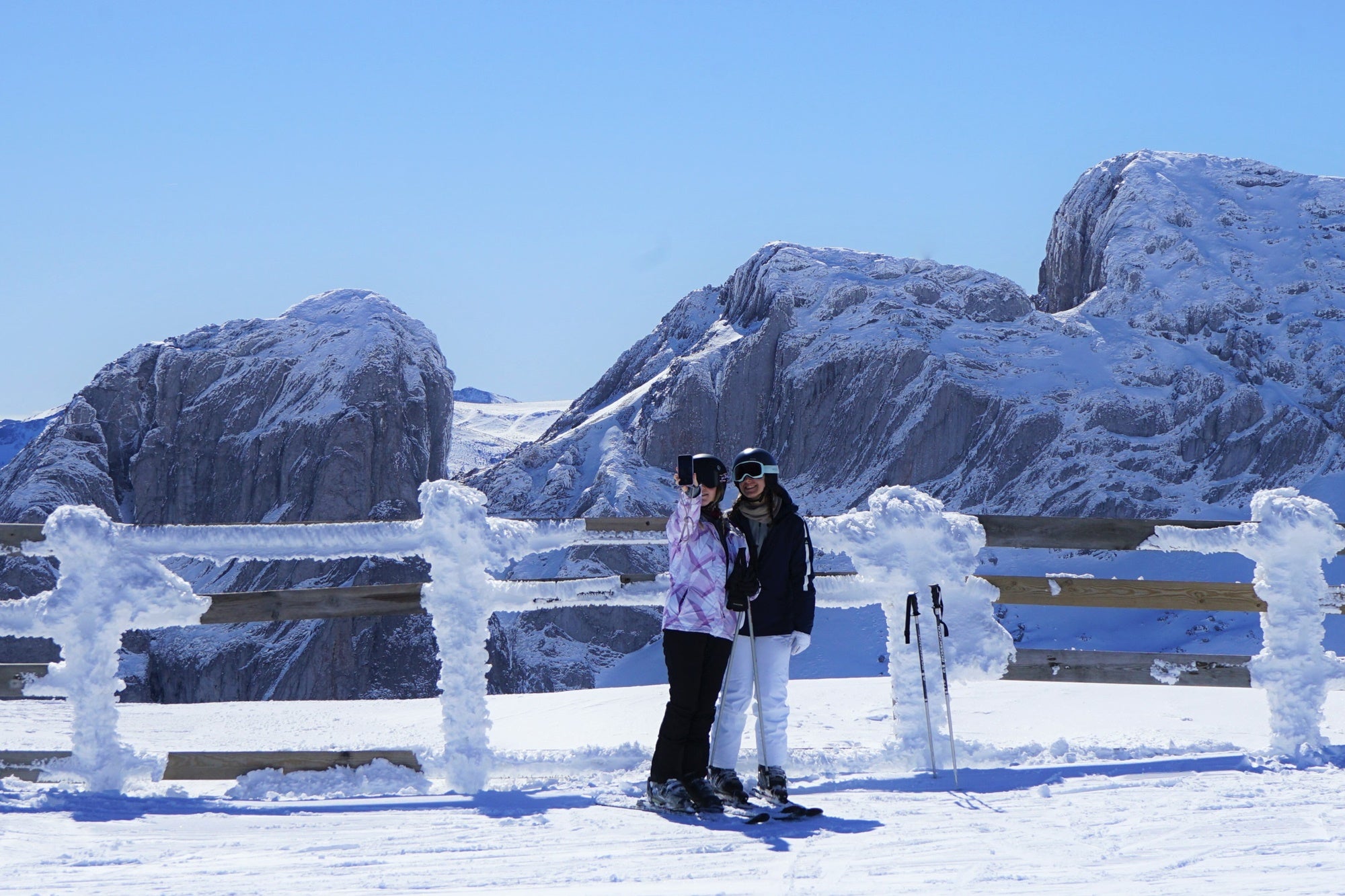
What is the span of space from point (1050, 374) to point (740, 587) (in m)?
32.2

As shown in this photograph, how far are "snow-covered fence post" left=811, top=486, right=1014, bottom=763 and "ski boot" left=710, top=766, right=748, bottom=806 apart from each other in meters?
1.31

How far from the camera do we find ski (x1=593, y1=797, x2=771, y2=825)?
4797mm

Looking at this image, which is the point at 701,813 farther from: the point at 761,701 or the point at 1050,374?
the point at 1050,374

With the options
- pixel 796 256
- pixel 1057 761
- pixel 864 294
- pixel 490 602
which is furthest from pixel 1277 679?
pixel 796 256

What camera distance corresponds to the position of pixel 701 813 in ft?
16.3

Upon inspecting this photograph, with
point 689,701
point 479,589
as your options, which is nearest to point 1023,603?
point 689,701

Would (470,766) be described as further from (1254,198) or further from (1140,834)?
(1254,198)

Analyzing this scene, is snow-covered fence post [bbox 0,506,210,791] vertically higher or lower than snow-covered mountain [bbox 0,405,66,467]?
lower

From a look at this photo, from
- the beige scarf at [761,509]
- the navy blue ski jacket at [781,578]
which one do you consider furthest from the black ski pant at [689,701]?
the beige scarf at [761,509]

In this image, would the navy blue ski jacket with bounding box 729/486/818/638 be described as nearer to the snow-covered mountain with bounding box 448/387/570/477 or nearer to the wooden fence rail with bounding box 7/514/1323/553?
the wooden fence rail with bounding box 7/514/1323/553

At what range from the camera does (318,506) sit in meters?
40.8

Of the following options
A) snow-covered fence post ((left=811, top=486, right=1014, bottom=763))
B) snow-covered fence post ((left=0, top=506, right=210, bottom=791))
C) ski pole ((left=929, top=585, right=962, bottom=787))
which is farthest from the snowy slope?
snow-covered fence post ((left=0, top=506, right=210, bottom=791))

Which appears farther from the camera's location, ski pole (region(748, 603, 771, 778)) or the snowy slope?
the snowy slope

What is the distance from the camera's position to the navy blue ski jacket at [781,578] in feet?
16.9
